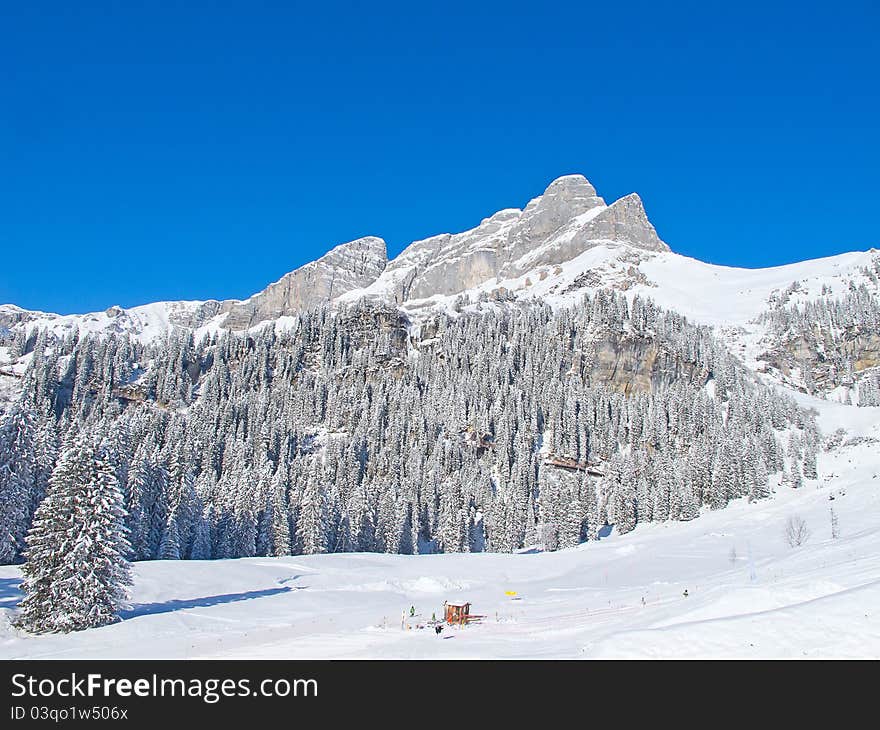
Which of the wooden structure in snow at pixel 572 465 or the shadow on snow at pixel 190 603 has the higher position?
the wooden structure in snow at pixel 572 465

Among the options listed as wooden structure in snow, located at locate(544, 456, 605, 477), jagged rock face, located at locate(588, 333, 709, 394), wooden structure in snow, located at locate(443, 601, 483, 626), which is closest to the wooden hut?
wooden structure in snow, located at locate(443, 601, 483, 626)

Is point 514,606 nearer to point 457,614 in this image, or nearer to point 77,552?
point 457,614

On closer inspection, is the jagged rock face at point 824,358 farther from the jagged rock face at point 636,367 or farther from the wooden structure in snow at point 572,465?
the wooden structure in snow at point 572,465

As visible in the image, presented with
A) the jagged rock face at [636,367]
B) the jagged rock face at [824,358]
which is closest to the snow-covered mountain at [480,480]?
the jagged rock face at [636,367]

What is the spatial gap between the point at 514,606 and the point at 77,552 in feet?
73.6

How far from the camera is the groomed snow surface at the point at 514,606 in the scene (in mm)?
15133

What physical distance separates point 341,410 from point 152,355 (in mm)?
73307

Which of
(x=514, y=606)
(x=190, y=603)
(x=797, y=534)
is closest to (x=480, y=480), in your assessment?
(x=797, y=534)

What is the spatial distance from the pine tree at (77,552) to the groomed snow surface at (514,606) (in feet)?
4.05

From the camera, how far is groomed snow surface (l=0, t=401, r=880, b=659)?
49.6 ft

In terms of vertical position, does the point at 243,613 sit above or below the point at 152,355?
below
